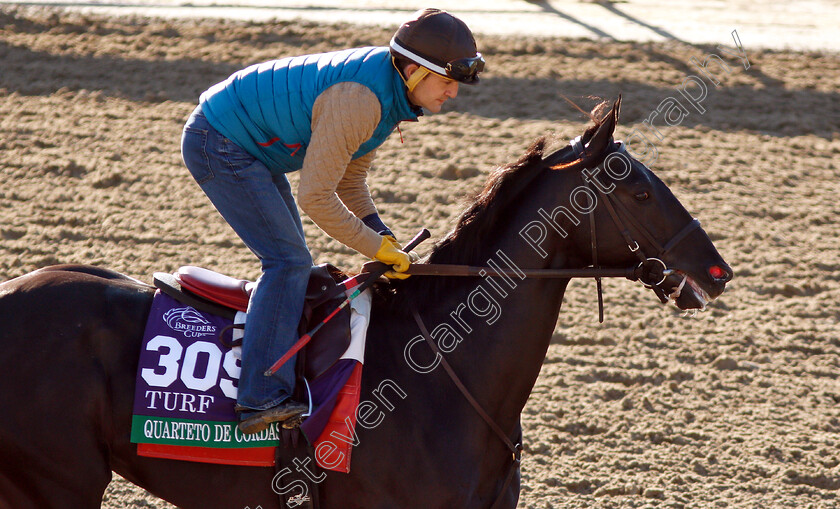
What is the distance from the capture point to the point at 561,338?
5.73 metres

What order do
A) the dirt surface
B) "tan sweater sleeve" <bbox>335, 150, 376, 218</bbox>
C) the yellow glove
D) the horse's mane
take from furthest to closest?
1. the dirt surface
2. "tan sweater sleeve" <bbox>335, 150, 376, 218</bbox>
3. the horse's mane
4. the yellow glove

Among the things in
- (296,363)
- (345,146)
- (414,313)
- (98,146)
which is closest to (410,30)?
(345,146)

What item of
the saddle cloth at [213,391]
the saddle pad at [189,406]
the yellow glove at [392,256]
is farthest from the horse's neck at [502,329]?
the saddle pad at [189,406]

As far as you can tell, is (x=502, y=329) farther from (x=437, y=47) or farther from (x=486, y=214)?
(x=437, y=47)

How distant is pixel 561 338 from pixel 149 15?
7446mm

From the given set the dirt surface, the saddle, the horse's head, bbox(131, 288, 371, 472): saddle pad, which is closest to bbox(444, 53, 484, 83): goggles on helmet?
the horse's head

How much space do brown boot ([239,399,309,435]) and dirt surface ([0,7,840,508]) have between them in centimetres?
120

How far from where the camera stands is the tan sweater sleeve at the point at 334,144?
9.23ft

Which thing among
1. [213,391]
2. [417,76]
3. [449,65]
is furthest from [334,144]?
[213,391]

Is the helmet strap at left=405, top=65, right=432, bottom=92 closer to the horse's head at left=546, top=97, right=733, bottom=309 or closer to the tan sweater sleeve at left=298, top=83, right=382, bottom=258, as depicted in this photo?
the tan sweater sleeve at left=298, top=83, right=382, bottom=258

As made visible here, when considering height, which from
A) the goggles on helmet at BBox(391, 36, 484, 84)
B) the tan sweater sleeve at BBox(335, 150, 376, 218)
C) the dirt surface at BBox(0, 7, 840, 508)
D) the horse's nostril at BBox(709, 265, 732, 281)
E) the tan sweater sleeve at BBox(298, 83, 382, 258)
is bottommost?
the dirt surface at BBox(0, 7, 840, 508)

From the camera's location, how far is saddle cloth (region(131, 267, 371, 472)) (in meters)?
2.96

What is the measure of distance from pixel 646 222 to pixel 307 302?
1.27 m

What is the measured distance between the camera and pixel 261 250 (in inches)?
119
